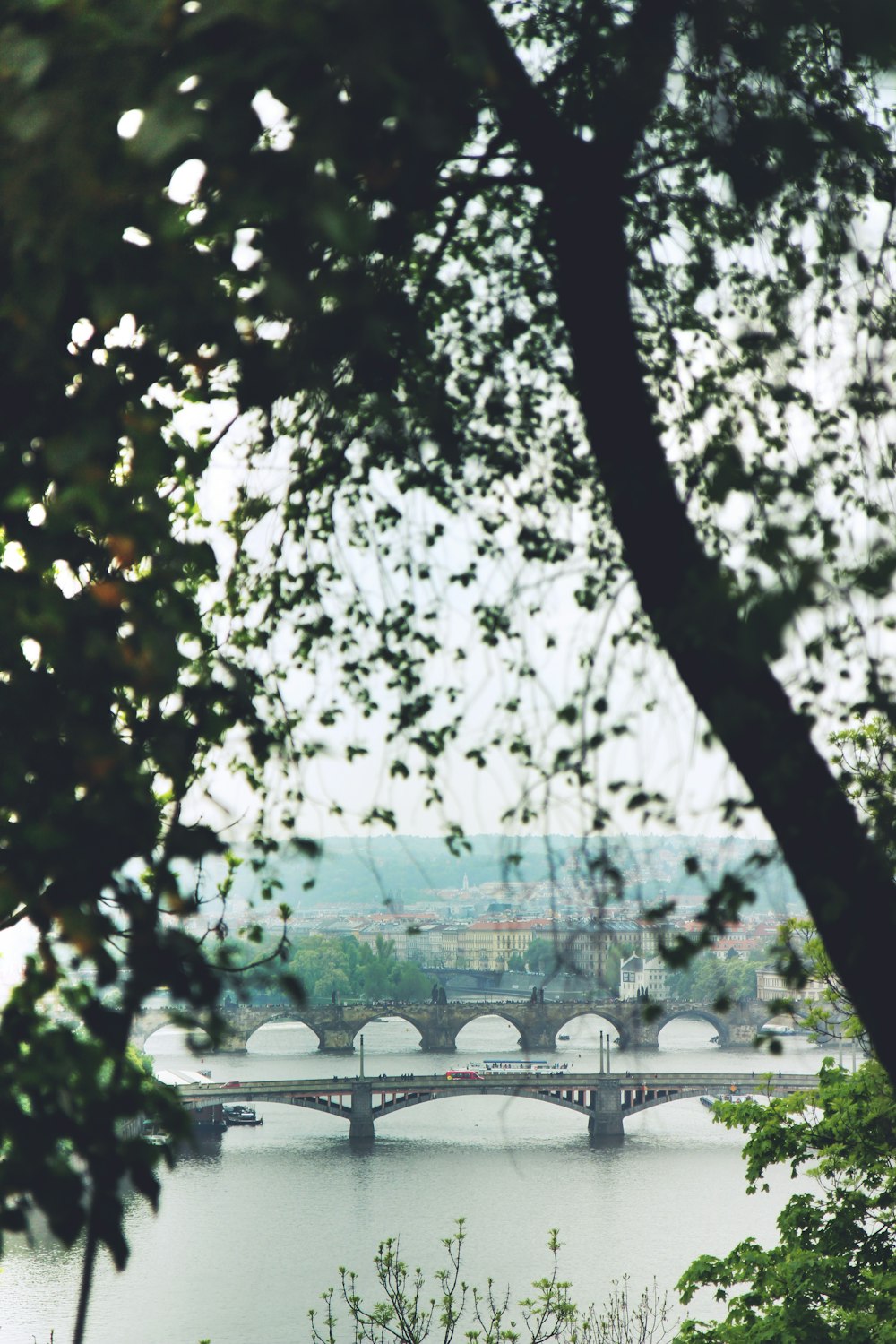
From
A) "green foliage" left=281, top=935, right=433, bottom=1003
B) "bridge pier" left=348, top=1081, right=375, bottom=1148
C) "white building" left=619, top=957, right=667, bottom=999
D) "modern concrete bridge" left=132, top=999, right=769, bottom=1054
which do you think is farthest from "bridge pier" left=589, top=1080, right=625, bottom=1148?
"green foliage" left=281, top=935, right=433, bottom=1003

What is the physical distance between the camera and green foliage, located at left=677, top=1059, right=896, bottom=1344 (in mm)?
6734

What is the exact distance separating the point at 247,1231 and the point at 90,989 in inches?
897

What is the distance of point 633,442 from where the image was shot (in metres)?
2.29

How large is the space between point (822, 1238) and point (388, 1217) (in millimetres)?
17309

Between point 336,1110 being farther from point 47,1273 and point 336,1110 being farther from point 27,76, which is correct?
point 27,76

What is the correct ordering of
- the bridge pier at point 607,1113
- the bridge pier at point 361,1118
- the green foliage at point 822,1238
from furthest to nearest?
1. the bridge pier at point 607,1113
2. the bridge pier at point 361,1118
3. the green foliage at point 822,1238

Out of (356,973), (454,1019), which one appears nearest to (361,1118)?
(454,1019)

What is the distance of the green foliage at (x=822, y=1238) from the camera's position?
673 cm

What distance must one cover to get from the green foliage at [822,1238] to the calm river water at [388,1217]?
492 cm

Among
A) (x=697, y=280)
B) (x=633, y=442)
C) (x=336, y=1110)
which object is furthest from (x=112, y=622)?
(x=336, y=1110)

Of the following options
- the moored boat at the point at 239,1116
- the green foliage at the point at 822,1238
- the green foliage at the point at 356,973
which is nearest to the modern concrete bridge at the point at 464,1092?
the moored boat at the point at 239,1116

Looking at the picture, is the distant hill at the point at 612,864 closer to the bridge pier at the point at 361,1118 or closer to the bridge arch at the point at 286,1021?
the bridge pier at the point at 361,1118

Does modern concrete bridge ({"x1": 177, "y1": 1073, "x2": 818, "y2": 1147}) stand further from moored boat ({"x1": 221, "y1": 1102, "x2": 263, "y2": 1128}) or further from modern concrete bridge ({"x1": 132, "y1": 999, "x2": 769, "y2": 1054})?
modern concrete bridge ({"x1": 132, "y1": 999, "x2": 769, "y2": 1054})

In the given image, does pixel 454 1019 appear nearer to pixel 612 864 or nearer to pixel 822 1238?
pixel 822 1238
